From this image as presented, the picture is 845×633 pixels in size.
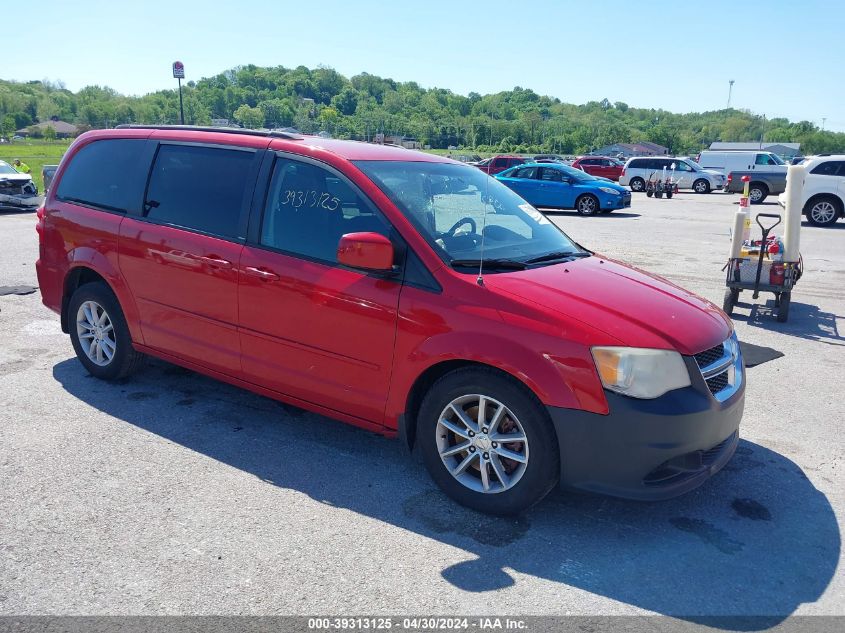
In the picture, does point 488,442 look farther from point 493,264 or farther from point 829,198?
point 829,198

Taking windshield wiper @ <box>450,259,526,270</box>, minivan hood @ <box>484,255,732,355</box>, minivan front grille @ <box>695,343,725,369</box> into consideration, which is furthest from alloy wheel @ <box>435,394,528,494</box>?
minivan front grille @ <box>695,343,725,369</box>

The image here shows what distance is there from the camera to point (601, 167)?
3641 cm

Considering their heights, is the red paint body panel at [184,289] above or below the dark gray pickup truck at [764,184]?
below

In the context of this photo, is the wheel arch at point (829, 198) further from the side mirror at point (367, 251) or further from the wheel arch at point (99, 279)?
the wheel arch at point (99, 279)

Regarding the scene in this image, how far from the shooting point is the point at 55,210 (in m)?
5.52

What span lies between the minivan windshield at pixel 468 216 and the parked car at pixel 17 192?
18450 millimetres

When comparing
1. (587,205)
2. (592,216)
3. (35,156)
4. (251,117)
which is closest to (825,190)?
(592,216)

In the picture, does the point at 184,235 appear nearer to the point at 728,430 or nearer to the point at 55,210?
the point at 55,210

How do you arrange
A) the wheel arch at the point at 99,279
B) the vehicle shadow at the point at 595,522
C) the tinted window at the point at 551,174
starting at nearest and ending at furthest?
the vehicle shadow at the point at 595,522
the wheel arch at the point at 99,279
the tinted window at the point at 551,174

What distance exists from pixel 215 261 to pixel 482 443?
2.08 m

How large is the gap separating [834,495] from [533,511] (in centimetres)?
173

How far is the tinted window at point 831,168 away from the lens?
1829 cm

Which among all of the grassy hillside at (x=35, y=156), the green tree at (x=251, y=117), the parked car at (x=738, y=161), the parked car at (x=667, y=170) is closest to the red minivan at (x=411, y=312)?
the green tree at (x=251, y=117)

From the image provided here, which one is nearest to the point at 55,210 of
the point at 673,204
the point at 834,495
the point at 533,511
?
the point at 533,511
